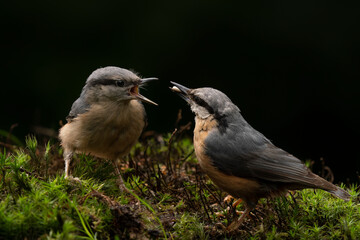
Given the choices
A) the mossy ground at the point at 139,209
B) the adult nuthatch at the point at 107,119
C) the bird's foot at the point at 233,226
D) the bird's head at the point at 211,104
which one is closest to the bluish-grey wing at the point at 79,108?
the adult nuthatch at the point at 107,119

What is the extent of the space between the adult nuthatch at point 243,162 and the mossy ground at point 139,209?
6.5 inches

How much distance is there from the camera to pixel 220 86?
6.43 m

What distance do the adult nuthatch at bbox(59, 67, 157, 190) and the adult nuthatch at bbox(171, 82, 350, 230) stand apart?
2.50ft

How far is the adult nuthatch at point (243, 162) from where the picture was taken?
3.68m

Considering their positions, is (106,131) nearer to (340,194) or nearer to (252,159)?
(252,159)

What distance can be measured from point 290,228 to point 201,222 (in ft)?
2.15

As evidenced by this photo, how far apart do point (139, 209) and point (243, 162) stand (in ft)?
2.90

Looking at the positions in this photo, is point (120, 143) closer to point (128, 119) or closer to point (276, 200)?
point (128, 119)

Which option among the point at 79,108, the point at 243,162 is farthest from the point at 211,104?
the point at 79,108

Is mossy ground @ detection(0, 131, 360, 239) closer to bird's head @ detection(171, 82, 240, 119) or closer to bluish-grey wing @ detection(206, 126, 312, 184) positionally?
bluish-grey wing @ detection(206, 126, 312, 184)

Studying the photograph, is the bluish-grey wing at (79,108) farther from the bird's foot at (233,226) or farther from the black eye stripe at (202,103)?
the bird's foot at (233,226)

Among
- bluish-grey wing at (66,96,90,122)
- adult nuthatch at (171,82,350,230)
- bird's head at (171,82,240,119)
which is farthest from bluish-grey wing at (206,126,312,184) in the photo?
bluish-grey wing at (66,96,90,122)

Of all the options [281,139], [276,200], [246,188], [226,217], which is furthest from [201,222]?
[281,139]

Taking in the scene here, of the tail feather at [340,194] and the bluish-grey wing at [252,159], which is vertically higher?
the bluish-grey wing at [252,159]
